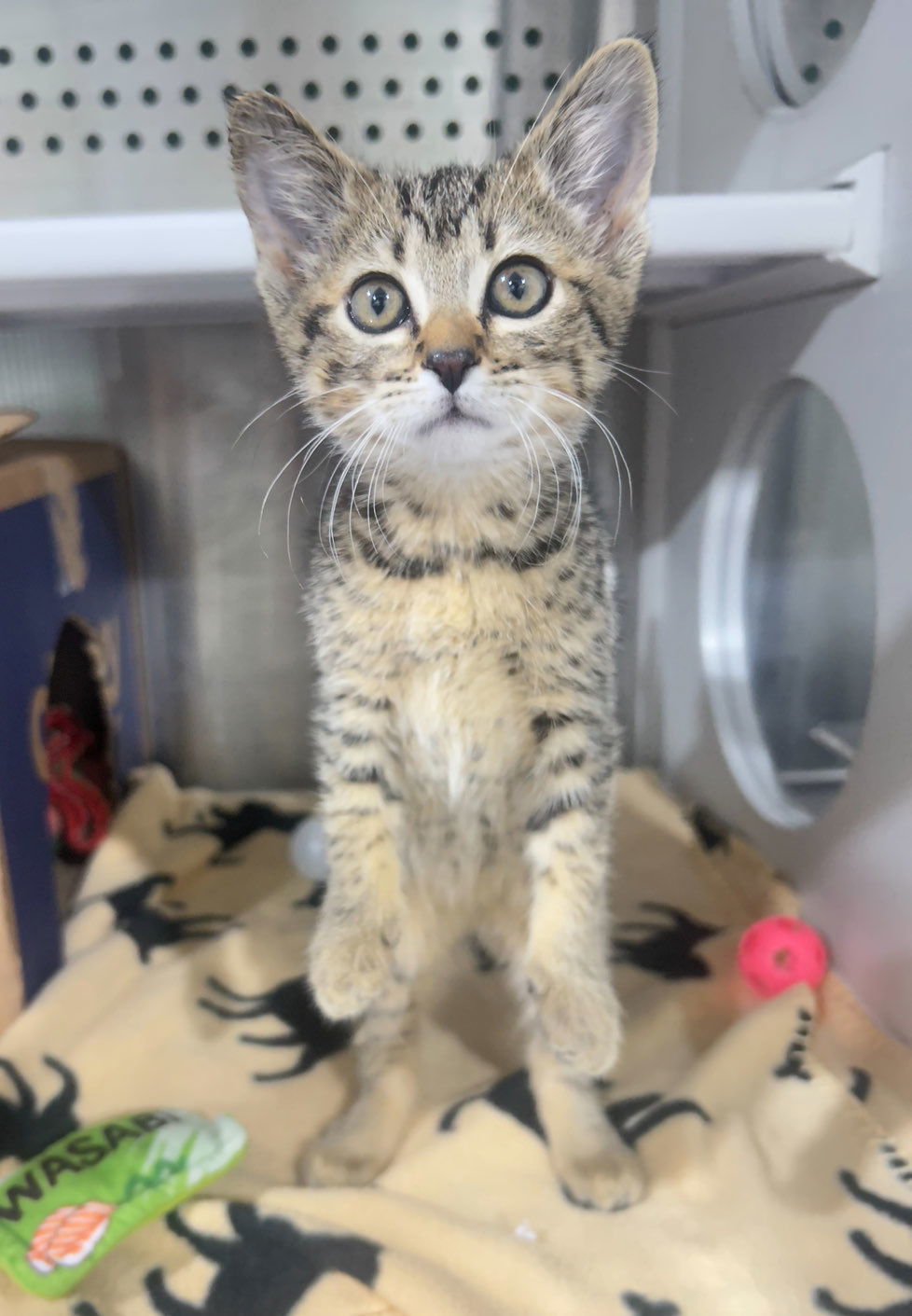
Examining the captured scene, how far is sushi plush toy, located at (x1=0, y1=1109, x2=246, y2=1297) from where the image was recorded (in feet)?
2.27

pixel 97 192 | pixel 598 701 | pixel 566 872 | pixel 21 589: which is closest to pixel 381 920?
pixel 566 872

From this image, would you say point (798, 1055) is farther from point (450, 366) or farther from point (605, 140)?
point (605, 140)

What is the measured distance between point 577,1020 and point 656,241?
67 cm

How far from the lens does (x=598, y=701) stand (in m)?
0.83

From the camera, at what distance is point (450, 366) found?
65 cm

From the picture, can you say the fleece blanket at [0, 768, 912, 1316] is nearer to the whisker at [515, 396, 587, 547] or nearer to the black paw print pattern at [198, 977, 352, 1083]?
the black paw print pattern at [198, 977, 352, 1083]

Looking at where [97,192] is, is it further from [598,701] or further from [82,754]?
[598,701]

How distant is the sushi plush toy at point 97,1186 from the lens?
0.69m

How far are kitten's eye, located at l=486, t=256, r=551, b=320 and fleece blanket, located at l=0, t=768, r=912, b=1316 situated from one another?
0.71 m

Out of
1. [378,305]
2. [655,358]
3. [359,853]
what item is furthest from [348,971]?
[655,358]

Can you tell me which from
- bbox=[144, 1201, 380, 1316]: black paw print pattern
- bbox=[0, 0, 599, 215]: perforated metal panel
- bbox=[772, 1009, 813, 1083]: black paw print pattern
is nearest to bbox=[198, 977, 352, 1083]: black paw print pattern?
bbox=[144, 1201, 380, 1316]: black paw print pattern

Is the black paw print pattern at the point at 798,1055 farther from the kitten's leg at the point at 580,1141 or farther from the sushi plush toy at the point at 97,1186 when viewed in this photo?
the sushi plush toy at the point at 97,1186

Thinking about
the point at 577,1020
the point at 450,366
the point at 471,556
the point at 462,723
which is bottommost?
the point at 577,1020

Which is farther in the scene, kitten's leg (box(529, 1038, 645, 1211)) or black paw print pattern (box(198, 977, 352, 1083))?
black paw print pattern (box(198, 977, 352, 1083))
